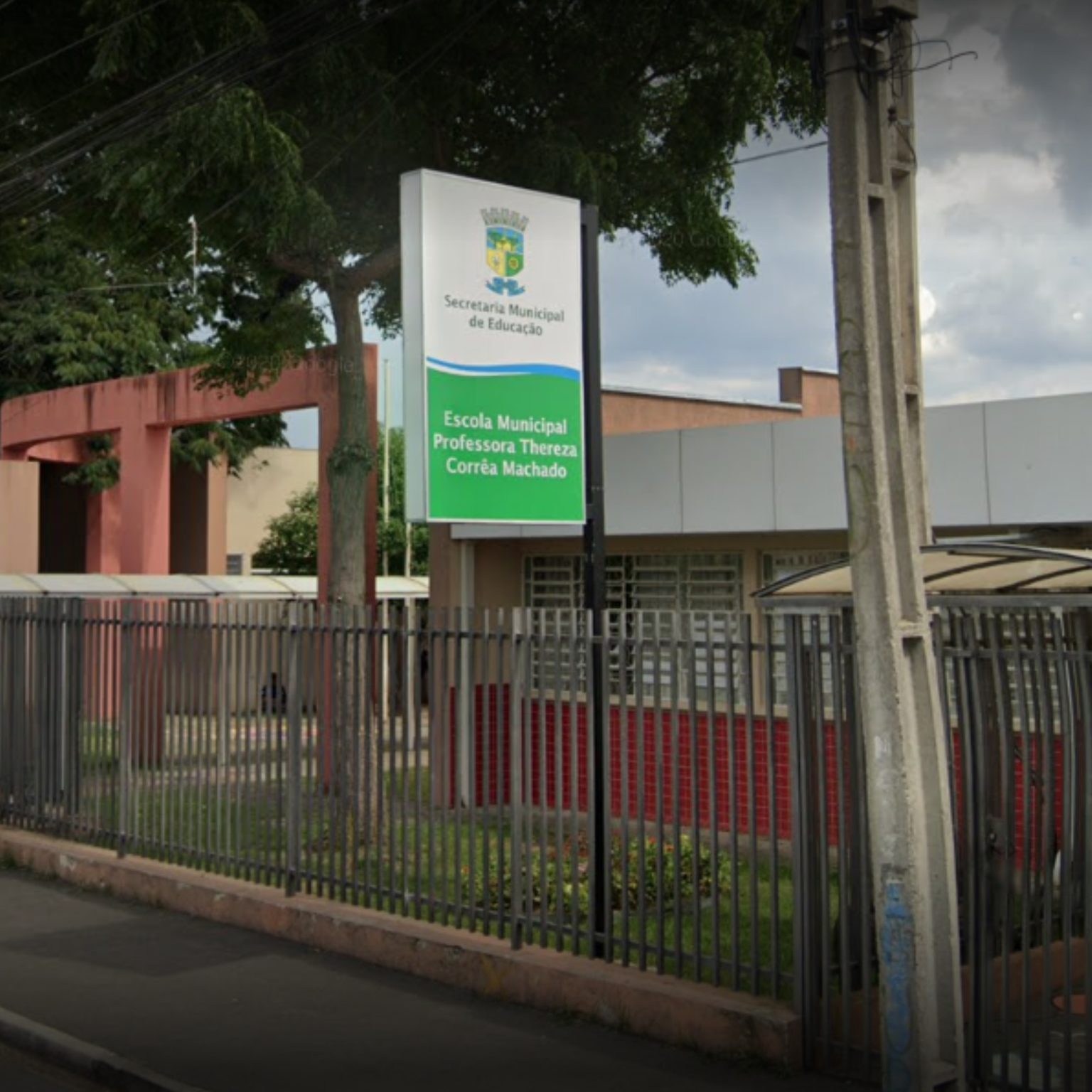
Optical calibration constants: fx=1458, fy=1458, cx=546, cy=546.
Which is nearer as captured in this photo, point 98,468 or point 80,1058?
point 80,1058

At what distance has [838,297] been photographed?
221 inches

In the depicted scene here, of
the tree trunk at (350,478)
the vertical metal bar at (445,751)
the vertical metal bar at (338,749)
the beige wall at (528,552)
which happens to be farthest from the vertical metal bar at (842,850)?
the tree trunk at (350,478)

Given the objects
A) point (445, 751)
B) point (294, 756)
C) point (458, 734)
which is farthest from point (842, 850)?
point (294, 756)

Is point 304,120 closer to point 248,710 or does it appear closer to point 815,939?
point 248,710

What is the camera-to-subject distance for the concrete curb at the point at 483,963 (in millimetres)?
6406

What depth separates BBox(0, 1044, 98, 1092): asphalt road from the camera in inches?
263

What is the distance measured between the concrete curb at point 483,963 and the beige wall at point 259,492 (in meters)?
25.4

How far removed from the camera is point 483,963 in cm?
A: 761

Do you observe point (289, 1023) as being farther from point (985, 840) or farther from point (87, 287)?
point (87, 287)

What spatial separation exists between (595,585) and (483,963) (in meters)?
2.14

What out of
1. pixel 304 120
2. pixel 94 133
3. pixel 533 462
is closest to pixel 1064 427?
pixel 533 462

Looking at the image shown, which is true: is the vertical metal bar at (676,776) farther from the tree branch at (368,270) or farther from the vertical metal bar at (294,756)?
the tree branch at (368,270)

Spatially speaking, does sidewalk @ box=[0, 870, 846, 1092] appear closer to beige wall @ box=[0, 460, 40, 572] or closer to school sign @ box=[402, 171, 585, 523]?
school sign @ box=[402, 171, 585, 523]

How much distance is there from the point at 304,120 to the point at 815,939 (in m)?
9.91
